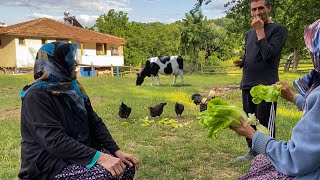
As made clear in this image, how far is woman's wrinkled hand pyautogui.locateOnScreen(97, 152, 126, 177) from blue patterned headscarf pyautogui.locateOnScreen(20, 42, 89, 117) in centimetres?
52

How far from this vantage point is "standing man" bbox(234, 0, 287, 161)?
428 centimetres

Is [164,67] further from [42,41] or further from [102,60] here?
[102,60]

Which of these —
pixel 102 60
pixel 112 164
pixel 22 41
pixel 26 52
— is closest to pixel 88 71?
pixel 102 60

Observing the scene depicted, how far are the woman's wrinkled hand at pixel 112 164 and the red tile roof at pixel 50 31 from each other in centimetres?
2958

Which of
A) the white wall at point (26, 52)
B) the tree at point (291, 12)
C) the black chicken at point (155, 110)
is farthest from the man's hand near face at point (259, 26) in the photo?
the white wall at point (26, 52)

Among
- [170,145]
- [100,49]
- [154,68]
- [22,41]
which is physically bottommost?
[170,145]

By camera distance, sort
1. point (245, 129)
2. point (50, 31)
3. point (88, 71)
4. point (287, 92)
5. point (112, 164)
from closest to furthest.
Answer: point (245, 129), point (112, 164), point (287, 92), point (50, 31), point (88, 71)

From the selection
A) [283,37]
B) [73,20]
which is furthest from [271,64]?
[73,20]

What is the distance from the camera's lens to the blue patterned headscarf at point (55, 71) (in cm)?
302

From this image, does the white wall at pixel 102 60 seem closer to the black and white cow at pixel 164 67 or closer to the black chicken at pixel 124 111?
the black and white cow at pixel 164 67

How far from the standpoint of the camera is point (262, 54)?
4359mm

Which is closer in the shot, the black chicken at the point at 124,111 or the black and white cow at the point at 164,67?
the black chicken at the point at 124,111

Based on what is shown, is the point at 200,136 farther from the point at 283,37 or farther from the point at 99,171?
the point at 99,171

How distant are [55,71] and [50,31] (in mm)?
31522
